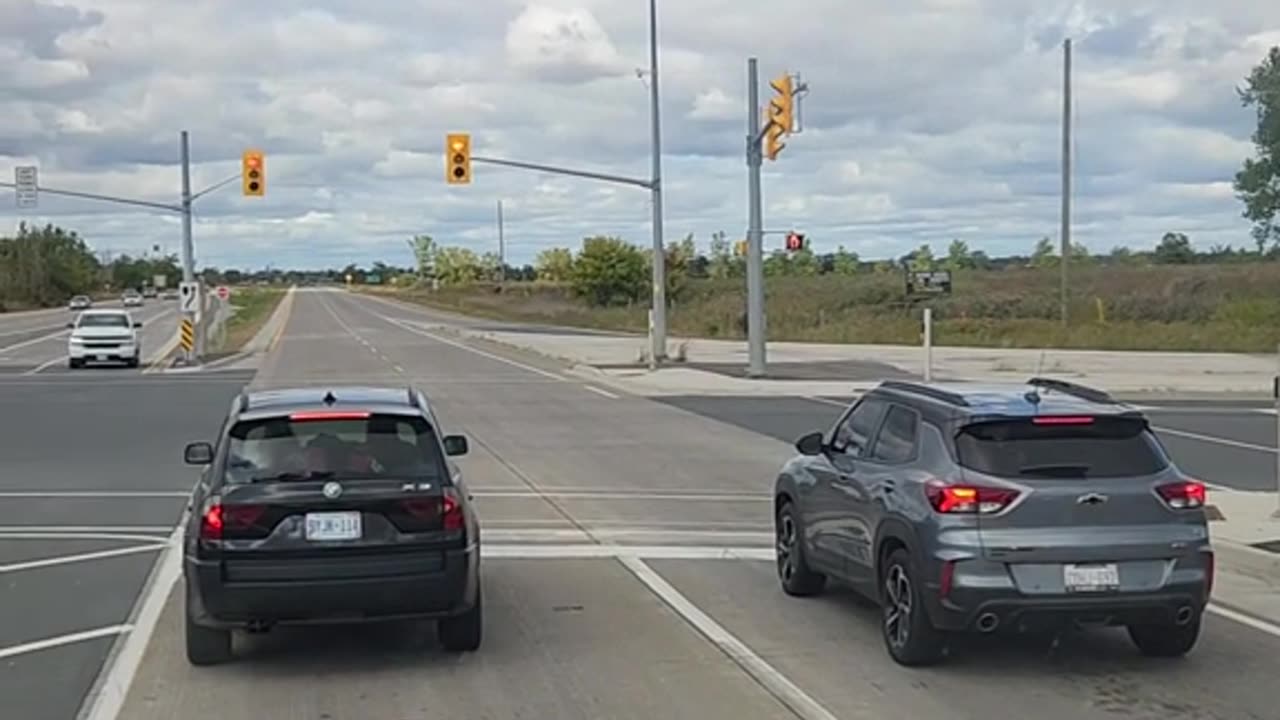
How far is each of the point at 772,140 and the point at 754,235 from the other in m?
5.83

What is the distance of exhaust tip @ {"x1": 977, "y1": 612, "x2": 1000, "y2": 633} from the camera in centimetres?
886

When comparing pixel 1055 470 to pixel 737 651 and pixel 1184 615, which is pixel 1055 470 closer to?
pixel 1184 615

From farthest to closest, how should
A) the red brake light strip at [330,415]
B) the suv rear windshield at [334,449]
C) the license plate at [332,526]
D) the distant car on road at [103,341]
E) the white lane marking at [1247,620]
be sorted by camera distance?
the distant car on road at [103,341], the white lane marking at [1247,620], the red brake light strip at [330,415], the suv rear windshield at [334,449], the license plate at [332,526]

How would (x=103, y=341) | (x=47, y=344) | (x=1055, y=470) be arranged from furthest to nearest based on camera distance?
(x=47, y=344) < (x=103, y=341) < (x=1055, y=470)

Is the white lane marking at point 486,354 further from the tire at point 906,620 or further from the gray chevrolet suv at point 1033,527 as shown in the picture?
the gray chevrolet suv at point 1033,527

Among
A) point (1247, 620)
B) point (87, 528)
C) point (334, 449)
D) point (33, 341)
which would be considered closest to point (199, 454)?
point (334, 449)

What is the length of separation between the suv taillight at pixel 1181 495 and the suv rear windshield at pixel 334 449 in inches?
154

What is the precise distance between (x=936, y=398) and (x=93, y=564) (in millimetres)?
7095

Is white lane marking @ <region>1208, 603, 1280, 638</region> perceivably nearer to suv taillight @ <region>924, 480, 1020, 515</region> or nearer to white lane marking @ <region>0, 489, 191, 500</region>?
suv taillight @ <region>924, 480, 1020, 515</region>

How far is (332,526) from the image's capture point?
9023 millimetres

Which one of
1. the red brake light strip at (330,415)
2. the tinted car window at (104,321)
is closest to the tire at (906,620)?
the red brake light strip at (330,415)

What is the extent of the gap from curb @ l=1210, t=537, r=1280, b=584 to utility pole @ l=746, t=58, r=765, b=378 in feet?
93.0

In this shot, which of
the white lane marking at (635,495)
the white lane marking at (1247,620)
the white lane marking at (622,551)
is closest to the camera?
the white lane marking at (1247,620)

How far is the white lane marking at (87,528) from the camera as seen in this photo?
15.4m
